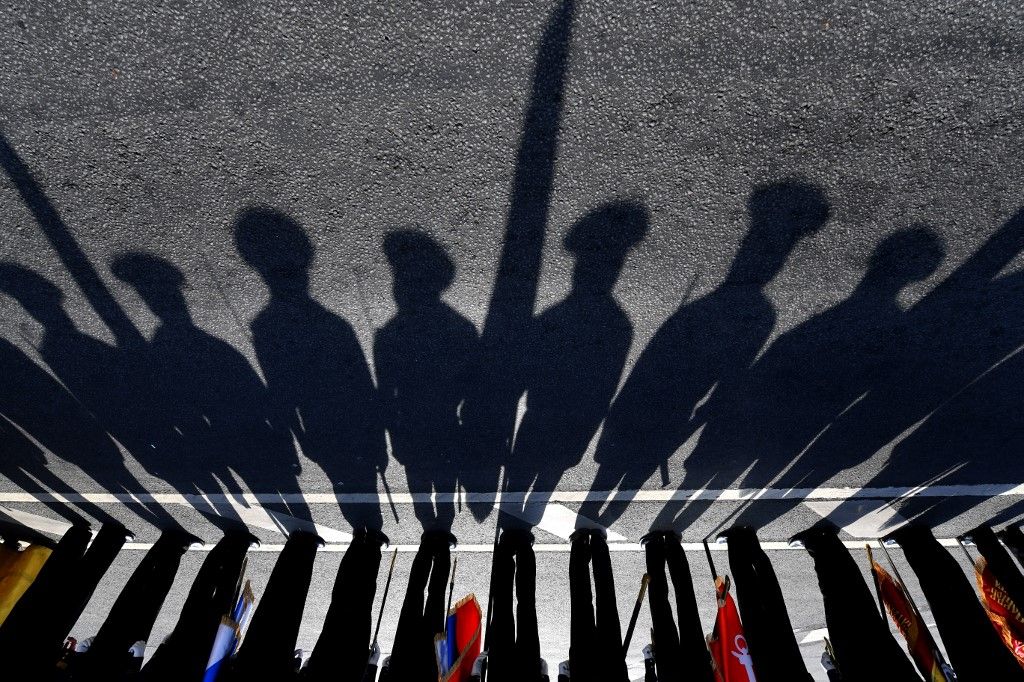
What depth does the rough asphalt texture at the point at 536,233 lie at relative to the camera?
6.09ft

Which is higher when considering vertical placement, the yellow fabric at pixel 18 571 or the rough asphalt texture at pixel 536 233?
the rough asphalt texture at pixel 536 233

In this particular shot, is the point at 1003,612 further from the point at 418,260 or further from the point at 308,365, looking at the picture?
the point at 308,365

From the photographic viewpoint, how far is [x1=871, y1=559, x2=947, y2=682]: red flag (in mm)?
2641

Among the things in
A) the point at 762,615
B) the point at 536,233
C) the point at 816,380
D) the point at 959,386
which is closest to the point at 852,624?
the point at 762,615

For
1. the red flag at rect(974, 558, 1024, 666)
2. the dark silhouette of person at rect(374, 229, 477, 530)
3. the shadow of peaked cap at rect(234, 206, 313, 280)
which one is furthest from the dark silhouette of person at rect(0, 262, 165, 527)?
the red flag at rect(974, 558, 1024, 666)

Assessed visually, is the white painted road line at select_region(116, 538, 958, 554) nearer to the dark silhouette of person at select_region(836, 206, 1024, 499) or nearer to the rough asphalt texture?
the dark silhouette of person at select_region(836, 206, 1024, 499)

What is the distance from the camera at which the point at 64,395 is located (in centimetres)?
314

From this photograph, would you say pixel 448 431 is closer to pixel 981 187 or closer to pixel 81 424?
pixel 81 424

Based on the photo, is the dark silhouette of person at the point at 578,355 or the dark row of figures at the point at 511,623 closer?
the dark silhouette of person at the point at 578,355

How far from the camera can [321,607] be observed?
4934 millimetres

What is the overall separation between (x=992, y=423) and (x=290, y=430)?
15.7ft

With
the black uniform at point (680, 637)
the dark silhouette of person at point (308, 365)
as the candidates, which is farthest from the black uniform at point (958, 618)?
the dark silhouette of person at point (308, 365)

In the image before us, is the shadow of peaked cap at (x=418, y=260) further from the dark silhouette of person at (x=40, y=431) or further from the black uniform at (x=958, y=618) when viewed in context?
the black uniform at (x=958, y=618)

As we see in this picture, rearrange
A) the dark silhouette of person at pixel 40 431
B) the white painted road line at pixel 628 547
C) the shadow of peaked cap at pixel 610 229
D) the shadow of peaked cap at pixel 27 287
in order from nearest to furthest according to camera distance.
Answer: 1. the shadow of peaked cap at pixel 610 229
2. the shadow of peaked cap at pixel 27 287
3. the dark silhouette of person at pixel 40 431
4. the white painted road line at pixel 628 547
